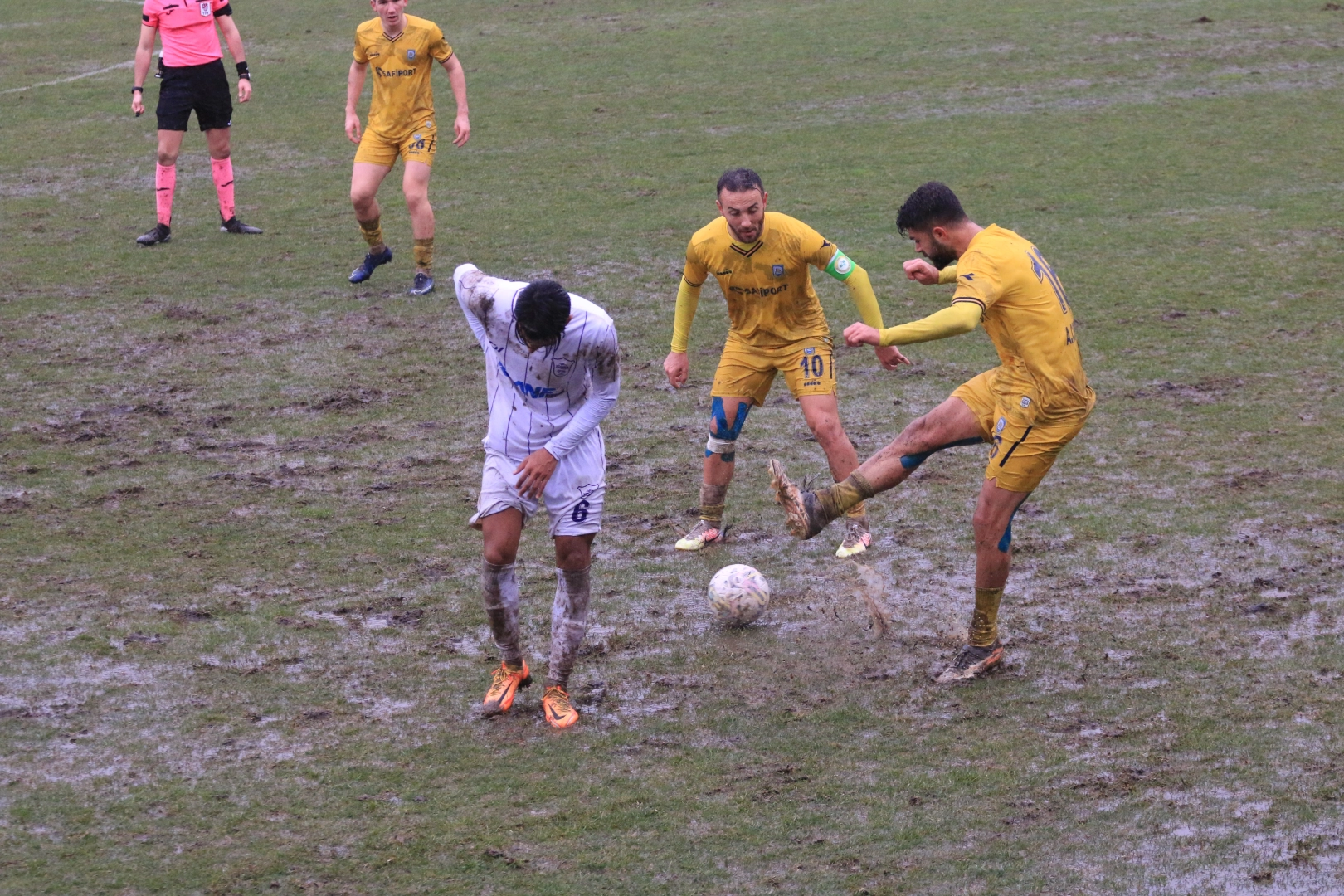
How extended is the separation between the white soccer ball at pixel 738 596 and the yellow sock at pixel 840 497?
0.53m

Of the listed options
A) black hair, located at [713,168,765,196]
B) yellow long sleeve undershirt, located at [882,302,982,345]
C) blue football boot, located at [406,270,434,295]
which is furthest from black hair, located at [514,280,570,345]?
blue football boot, located at [406,270,434,295]

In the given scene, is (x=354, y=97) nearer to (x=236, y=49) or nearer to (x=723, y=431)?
(x=236, y=49)

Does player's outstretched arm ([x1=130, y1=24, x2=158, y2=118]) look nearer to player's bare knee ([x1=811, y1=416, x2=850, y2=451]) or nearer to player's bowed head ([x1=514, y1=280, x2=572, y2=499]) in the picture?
player's bare knee ([x1=811, y1=416, x2=850, y2=451])

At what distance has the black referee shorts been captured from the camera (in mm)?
13078

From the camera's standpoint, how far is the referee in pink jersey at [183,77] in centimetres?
1302

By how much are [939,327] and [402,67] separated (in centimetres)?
731

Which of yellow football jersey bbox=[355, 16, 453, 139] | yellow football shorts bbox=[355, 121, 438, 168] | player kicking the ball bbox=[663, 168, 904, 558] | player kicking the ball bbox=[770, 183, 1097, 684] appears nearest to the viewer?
player kicking the ball bbox=[770, 183, 1097, 684]

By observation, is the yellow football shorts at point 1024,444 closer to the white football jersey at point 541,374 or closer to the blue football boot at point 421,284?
the white football jersey at point 541,374

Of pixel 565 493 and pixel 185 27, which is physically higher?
pixel 185 27

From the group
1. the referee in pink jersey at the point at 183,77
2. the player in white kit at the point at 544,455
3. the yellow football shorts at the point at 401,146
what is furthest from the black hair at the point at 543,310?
the referee in pink jersey at the point at 183,77

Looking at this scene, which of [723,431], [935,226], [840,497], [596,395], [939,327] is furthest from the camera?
[723,431]

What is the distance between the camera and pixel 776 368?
787 cm

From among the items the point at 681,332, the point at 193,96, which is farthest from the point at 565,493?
the point at 193,96

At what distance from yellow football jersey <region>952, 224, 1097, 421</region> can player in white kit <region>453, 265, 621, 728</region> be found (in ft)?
5.56
